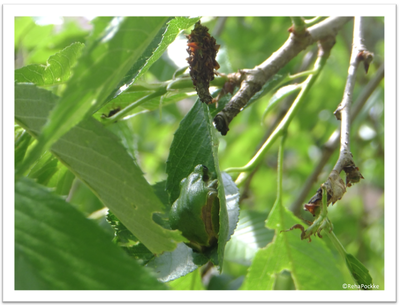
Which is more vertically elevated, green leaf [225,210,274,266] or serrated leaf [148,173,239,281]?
serrated leaf [148,173,239,281]

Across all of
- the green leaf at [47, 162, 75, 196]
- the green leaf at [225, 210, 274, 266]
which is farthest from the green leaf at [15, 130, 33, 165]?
the green leaf at [225, 210, 274, 266]

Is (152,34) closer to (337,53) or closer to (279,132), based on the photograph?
(279,132)

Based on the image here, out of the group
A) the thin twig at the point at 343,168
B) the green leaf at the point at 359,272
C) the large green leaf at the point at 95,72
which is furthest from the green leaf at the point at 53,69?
the green leaf at the point at 359,272

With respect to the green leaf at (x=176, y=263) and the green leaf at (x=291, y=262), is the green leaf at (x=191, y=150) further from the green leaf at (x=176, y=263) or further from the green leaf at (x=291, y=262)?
the green leaf at (x=291, y=262)

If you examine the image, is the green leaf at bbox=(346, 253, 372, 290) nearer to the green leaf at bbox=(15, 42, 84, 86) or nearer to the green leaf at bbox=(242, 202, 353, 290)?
the green leaf at bbox=(242, 202, 353, 290)

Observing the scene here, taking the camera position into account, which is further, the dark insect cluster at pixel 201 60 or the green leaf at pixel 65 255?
the dark insect cluster at pixel 201 60

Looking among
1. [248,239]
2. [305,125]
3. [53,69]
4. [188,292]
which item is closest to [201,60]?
[53,69]

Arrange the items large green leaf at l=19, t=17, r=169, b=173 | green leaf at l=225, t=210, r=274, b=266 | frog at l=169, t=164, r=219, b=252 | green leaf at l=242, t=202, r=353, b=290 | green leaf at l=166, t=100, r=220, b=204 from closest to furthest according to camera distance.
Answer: large green leaf at l=19, t=17, r=169, b=173 → frog at l=169, t=164, r=219, b=252 → green leaf at l=166, t=100, r=220, b=204 → green leaf at l=242, t=202, r=353, b=290 → green leaf at l=225, t=210, r=274, b=266
